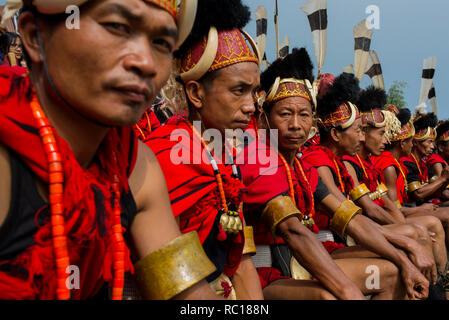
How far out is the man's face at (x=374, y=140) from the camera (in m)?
6.27

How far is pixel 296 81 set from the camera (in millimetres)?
3596

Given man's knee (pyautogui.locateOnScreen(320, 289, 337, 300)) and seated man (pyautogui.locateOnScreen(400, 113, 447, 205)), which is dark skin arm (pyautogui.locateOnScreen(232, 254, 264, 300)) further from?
seated man (pyautogui.locateOnScreen(400, 113, 447, 205))

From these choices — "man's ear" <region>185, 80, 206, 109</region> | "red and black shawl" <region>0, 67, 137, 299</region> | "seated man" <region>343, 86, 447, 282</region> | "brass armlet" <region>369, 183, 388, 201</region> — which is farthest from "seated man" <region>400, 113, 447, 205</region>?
"red and black shawl" <region>0, 67, 137, 299</region>

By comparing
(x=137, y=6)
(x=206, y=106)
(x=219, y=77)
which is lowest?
(x=206, y=106)

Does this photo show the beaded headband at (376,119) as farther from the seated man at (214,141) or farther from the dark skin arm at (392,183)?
the seated man at (214,141)

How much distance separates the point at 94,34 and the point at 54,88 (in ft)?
0.68

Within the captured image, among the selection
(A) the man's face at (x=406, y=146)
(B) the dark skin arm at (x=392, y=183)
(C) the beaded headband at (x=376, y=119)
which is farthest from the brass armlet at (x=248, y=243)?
(A) the man's face at (x=406, y=146)

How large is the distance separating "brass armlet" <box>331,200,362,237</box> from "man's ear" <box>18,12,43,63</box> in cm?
298

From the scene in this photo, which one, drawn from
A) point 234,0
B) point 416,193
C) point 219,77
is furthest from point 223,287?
point 416,193

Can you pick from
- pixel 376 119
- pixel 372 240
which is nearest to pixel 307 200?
pixel 372 240

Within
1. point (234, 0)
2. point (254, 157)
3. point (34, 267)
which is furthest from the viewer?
point (254, 157)

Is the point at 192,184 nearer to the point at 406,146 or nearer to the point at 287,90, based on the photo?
the point at 287,90

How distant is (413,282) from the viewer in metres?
3.07

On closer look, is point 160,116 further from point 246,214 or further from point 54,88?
point 54,88
